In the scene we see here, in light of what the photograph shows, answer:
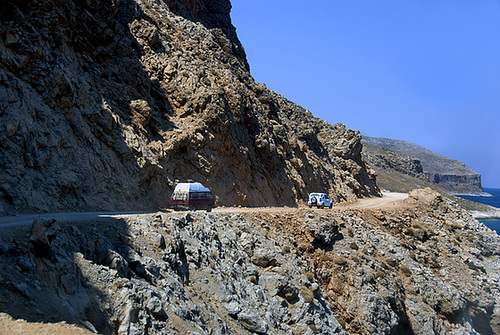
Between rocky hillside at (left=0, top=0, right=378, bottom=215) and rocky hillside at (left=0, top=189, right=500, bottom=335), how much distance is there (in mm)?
5425

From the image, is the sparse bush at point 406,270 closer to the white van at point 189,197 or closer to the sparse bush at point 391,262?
the sparse bush at point 391,262

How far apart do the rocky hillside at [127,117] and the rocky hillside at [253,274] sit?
17.8 feet

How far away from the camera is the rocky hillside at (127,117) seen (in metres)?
18.1

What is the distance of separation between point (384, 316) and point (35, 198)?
1763 centimetres

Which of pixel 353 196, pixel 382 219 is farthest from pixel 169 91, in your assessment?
pixel 353 196

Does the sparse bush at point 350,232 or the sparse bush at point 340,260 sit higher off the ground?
the sparse bush at point 350,232

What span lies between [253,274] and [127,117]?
13.3 metres

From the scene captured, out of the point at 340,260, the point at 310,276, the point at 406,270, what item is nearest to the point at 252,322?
the point at 310,276

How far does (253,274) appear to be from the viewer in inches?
687

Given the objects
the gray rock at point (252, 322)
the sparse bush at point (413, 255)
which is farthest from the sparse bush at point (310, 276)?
the sparse bush at point (413, 255)

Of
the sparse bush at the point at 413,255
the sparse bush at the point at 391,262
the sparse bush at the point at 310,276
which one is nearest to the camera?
the sparse bush at the point at 310,276

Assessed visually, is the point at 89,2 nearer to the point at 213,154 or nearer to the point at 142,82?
the point at 142,82

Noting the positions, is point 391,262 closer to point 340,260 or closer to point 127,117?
point 340,260

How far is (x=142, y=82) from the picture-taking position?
91.7 feet
